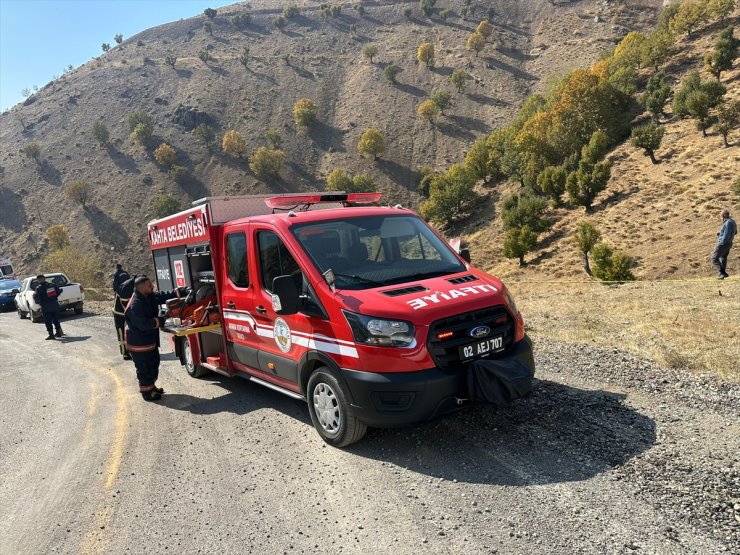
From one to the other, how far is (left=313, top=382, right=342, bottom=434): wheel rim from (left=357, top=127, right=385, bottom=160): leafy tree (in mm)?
76385

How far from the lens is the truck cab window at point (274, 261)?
4980 millimetres

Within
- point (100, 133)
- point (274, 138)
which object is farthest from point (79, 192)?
point (274, 138)

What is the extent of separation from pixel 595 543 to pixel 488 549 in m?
0.64

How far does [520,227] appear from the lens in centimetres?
4041

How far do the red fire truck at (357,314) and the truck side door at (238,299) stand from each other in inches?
0.6

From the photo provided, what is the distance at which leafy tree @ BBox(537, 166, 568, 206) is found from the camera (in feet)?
147

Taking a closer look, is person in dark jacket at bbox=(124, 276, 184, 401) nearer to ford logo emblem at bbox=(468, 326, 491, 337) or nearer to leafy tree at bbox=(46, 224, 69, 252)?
ford logo emblem at bbox=(468, 326, 491, 337)

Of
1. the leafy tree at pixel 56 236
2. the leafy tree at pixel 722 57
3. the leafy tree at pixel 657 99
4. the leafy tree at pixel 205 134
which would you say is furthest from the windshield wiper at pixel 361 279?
the leafy tree at pixel 205 134

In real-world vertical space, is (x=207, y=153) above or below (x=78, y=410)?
above

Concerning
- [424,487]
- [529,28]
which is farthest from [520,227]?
[529,28]

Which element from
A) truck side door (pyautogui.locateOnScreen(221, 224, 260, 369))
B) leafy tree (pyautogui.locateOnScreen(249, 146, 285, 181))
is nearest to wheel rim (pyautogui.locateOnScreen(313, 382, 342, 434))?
truck side door (pyautogui.locateOnScreen(221, 224, 260, 369))

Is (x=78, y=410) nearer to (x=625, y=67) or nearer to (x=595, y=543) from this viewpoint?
(x=595, y=543)

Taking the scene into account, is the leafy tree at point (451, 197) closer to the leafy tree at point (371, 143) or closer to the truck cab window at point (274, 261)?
the leafy tree at point (371, 143)

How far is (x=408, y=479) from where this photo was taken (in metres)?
3.99
